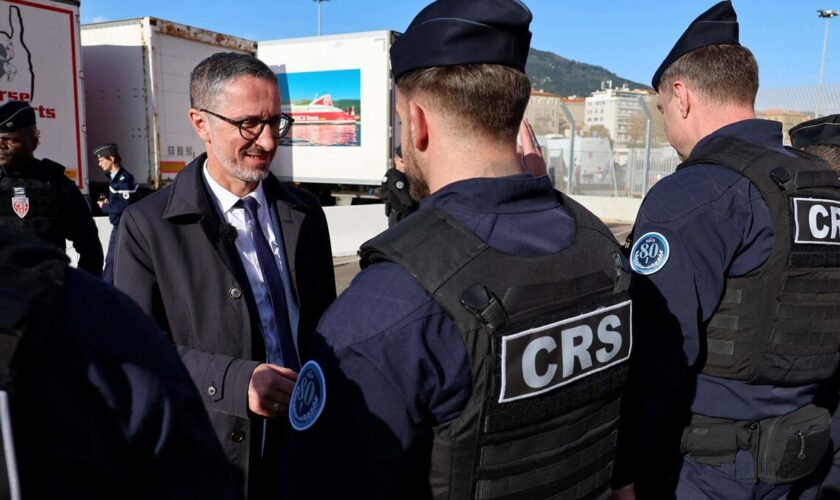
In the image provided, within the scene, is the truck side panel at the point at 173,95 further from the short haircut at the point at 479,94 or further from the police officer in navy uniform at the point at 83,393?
the police officer in navy uniform at the point at 83,393

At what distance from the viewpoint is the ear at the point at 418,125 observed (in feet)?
4.33

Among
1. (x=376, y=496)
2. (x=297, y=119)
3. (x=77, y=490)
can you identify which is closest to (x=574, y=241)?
(x=376, y=496)

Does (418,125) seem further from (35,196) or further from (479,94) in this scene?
(35,196)

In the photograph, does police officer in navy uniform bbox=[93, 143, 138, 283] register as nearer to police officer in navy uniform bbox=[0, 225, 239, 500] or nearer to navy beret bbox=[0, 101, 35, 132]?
navy beret bbox=[0, 101, 35, 132]

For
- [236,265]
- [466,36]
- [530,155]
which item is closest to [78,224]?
[236,265]

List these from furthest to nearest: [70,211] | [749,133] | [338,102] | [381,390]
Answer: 1. [338,102]
2. [70,211]
3. [749,133]
4. [381,390]

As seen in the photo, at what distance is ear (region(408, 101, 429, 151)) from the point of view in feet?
4.33

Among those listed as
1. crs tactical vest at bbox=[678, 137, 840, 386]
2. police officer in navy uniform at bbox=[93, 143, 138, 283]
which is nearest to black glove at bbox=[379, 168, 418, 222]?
crs tactical vest at bbox=[678, 137, 840, 386]

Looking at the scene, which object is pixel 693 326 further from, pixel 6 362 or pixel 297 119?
pixel 297 119

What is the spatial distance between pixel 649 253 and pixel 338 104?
9876mm

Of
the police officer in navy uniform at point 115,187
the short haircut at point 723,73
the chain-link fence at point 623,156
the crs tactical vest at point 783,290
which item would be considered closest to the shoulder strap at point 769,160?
the crs tactical vest at point 783,290

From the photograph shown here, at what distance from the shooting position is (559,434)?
1.22 meters

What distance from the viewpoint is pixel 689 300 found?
1806 mm

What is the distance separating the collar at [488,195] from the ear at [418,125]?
0.14m
